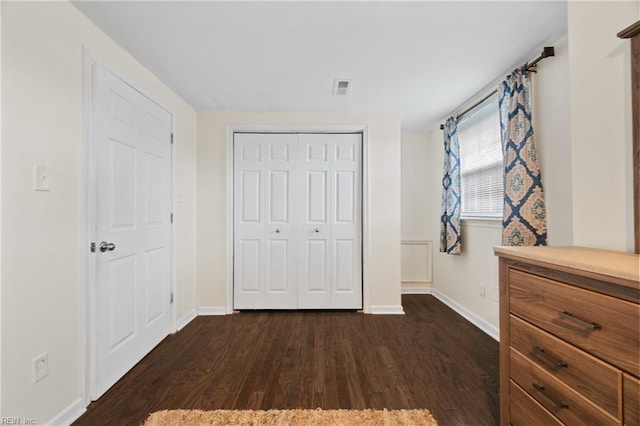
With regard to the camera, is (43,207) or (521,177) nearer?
(43,207)

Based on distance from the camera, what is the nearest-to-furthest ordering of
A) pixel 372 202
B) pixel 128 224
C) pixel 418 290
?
1. pixel 128 224
2. pixel 372 202
3. pixel 418 290

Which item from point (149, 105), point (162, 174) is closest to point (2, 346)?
point (162, 174)

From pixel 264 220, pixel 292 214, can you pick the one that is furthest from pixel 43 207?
pixel 292 214

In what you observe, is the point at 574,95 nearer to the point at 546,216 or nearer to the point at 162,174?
the point at 546,216

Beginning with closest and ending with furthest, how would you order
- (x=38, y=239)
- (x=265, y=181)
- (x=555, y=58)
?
1. (x=38, y=239)
2. (x=555, y=58)
3. (x=265, y=181)

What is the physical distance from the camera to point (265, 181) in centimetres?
348

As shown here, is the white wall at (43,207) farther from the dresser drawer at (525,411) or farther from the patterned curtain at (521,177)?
the patterned curtain at (521,177)

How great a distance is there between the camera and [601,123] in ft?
4.51

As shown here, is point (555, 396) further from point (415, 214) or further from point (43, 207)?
point (415, 214)

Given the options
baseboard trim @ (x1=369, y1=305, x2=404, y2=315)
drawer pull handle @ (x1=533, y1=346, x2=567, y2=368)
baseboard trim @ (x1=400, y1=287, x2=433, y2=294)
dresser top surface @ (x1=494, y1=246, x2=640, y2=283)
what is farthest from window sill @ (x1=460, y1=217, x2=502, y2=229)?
drawer pull handle @ (x1=533, y1=346, x2=567, y2=368)

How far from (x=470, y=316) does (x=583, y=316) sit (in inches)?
95.0

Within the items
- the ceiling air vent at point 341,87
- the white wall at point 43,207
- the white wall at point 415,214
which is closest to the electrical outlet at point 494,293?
the white wall at point 415,214

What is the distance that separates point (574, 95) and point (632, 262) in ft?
3.11

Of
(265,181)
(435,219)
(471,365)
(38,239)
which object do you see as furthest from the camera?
(435,219)
